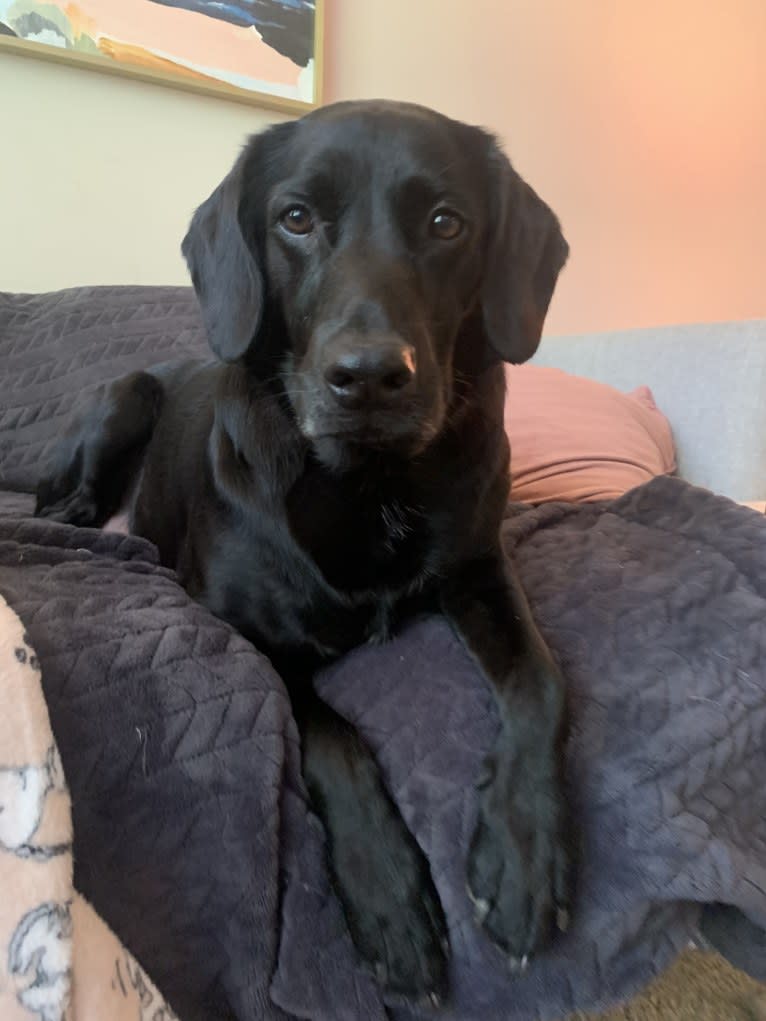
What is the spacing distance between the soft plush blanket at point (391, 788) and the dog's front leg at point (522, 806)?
→ 2 cm

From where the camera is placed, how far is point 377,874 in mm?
609

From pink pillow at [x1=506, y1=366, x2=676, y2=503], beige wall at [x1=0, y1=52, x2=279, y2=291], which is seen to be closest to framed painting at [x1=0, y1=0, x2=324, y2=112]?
beige wall at [x1=0, y1=52, x2=279, y2=291]

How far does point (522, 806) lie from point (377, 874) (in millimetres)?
133

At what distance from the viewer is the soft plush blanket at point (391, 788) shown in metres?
0.60

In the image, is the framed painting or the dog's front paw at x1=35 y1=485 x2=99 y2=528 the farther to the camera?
the framed painting

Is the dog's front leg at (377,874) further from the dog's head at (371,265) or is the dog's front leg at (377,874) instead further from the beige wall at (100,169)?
the beige wall at (100,169)

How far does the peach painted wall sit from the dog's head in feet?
4.33

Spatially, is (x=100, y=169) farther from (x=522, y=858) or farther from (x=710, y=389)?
(x=522, y=858)

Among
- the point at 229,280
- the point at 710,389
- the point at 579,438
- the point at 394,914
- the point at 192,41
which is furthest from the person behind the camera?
the point at 192,41

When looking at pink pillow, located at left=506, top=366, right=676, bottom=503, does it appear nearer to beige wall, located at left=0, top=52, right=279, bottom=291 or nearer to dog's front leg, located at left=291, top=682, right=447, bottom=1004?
dog's front leg, located at left=291, top=682, right=447, bottom=1004

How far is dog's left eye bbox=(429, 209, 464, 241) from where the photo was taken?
0.82m

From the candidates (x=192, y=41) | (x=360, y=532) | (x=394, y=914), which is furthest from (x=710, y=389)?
(x=192, y=41)

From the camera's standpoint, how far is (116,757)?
62cm

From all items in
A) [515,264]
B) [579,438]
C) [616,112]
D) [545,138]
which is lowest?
[579,438]
